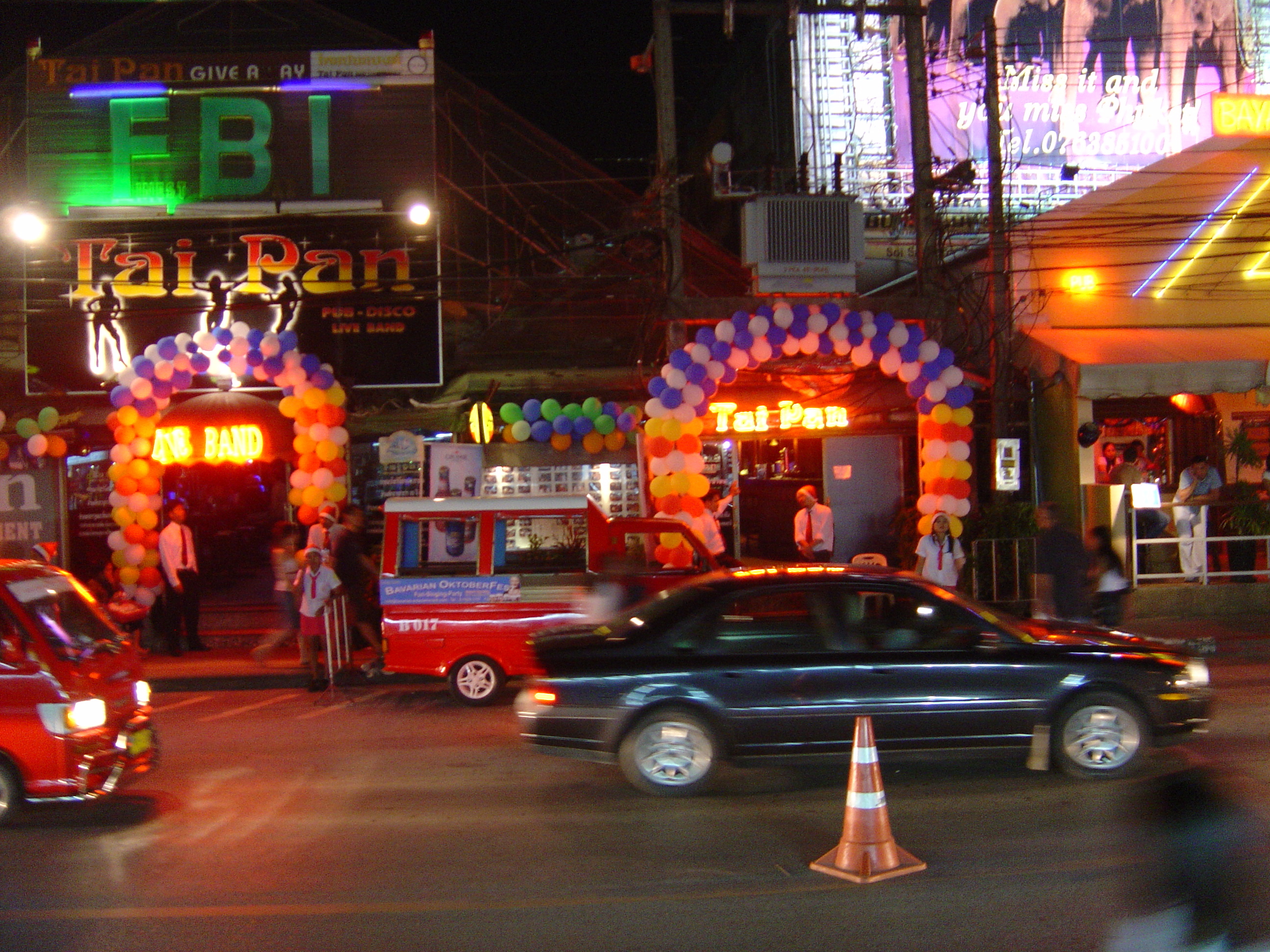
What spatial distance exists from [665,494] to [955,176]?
258 inches

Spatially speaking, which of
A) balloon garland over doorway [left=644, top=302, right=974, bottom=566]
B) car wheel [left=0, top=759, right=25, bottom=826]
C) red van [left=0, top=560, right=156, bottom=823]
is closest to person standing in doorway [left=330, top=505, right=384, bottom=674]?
balloon garland over doorway [left=644, top=302, right=974, bottom=566]

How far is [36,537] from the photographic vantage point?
655 inches

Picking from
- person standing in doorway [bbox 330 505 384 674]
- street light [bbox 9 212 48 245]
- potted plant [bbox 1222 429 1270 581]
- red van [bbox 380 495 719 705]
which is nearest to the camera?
red van [bbox 380 495 719 705]

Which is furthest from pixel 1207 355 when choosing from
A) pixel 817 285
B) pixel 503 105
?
pixel 503 105

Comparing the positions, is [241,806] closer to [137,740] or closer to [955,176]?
[137,740]

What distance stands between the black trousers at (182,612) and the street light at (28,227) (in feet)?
20.9

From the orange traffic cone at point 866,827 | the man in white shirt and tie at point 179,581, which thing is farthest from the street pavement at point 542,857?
the man in white shirt and tie at point 179,581

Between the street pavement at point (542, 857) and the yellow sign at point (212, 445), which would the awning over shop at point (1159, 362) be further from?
the yellow sign at point (212, 445)

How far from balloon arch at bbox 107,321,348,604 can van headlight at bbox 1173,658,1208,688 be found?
1016 centimetres

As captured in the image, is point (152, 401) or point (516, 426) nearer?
point (152, 401)

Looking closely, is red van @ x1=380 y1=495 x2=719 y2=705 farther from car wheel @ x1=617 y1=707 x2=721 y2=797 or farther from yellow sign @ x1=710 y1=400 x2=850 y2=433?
yellow sign @ x1=710 y1=400 x2=850 y2=433

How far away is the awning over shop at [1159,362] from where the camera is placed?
14.4 metres

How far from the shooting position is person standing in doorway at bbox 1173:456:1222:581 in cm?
1457

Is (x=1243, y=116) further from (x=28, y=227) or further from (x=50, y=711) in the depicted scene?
(x=28, y=227)
